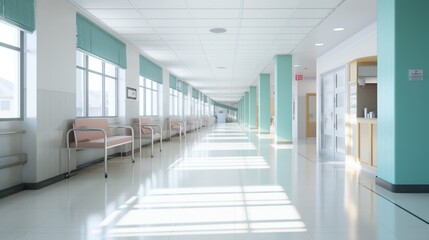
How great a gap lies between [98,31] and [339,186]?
545 centimetres

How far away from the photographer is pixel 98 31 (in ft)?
22.5

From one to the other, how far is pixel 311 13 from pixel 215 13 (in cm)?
176

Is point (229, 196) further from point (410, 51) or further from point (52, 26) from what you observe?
point (52, 26)

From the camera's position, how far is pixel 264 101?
16.3m

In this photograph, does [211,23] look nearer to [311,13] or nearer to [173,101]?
[311,13]

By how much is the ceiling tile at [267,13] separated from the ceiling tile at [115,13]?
2.02 meters

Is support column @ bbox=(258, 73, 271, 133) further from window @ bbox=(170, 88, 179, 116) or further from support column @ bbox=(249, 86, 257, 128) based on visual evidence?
support column @ bbox=(249, 86, 257, 128)

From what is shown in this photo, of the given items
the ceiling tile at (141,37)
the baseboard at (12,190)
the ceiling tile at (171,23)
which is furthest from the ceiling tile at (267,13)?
the baseboard at (12,190)

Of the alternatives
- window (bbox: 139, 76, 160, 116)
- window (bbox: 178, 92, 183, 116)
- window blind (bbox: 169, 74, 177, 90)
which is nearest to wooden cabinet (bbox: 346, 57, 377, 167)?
window (bbox: 139, 76, 160, 116)

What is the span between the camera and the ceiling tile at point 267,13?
19.5ft

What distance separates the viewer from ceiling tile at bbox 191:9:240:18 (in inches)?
233

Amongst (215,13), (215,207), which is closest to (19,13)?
(215,13)

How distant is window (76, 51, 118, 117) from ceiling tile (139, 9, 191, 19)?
1.72m

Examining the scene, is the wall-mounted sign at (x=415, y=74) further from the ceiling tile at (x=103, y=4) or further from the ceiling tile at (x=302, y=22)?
the ceiling tile at (x=103, y=4)
